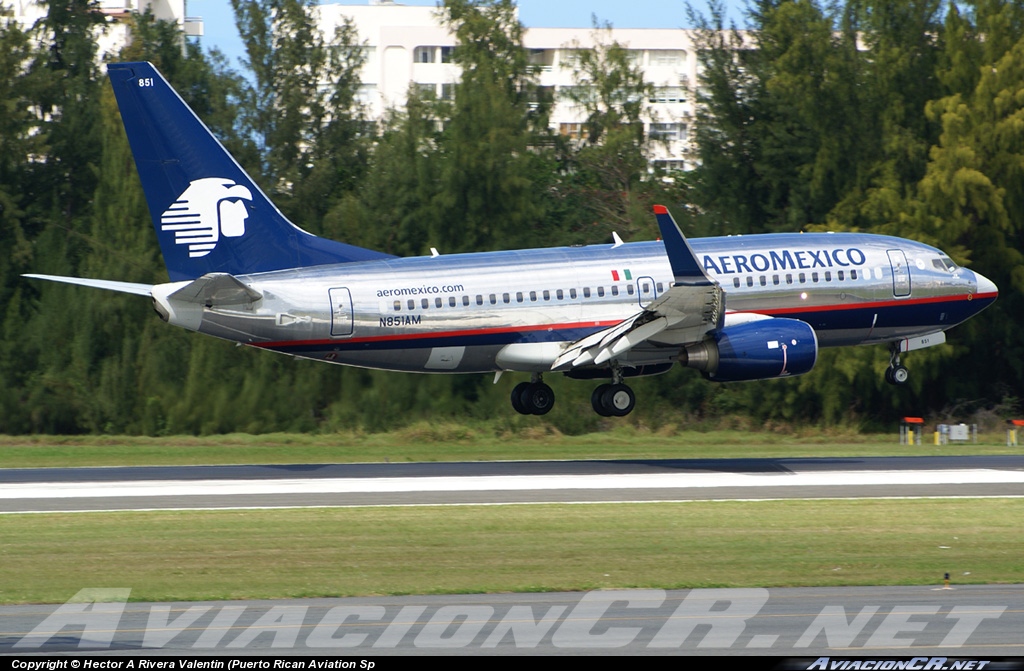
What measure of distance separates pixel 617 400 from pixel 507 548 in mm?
14178

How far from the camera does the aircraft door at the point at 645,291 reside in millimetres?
35938

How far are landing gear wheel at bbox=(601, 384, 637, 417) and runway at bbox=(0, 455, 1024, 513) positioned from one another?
1446mm

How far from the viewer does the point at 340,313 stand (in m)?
33.7

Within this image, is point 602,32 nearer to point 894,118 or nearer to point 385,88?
point 894,118

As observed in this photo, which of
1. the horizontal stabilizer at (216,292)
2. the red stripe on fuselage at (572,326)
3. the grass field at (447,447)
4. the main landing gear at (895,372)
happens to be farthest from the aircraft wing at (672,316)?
the horizontal stabilizer at (216,292)

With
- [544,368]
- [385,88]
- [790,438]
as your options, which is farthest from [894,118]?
[385,88]

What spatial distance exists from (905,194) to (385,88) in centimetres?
8760

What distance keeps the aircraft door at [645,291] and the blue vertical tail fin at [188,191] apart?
9368 mm

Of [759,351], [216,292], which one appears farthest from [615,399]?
[216,292]

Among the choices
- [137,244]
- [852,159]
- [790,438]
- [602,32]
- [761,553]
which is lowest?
[790,438]

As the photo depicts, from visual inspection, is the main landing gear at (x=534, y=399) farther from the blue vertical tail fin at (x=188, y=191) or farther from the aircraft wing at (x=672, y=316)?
the blue vertical tail fin at (x=188, y=191)

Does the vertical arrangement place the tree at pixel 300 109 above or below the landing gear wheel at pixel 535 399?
above

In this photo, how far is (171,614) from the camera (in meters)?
15.9

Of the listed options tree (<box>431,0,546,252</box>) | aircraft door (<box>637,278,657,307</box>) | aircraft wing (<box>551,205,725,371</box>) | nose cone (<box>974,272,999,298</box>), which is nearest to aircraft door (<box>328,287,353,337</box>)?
aircraft wing (<box>551,205,725,371</box>)
